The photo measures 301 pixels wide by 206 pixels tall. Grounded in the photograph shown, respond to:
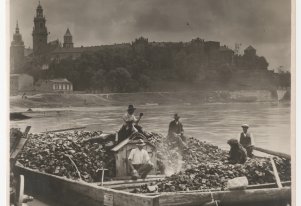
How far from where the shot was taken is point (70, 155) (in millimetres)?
4516

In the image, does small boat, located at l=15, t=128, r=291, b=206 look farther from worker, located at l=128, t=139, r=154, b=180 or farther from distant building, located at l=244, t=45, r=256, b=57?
distant building, located at l=244, t=45, r=256, b=57

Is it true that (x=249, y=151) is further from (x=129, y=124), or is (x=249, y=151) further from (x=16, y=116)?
(x=16, y=116)

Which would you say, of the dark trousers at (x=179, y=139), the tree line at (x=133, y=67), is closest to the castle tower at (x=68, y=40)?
the tree line at (x=133, y=67)

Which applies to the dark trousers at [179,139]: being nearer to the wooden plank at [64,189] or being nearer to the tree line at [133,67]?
the tree line at [133,67]

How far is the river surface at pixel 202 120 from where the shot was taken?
179 inches

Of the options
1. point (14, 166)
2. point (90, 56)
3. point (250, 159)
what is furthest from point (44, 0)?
point (250, 159)

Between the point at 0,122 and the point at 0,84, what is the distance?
0.99ft

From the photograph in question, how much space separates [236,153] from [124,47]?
1.29 m

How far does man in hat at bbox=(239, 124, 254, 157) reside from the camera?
4.70m

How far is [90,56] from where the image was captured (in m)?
4.58

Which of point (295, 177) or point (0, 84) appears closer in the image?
point (0, 84)

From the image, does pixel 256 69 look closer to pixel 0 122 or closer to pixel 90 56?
pixel 90 56

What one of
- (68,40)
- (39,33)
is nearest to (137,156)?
(68,40)

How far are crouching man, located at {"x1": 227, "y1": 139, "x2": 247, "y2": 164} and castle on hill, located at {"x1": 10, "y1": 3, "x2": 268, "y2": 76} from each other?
0.65 m
